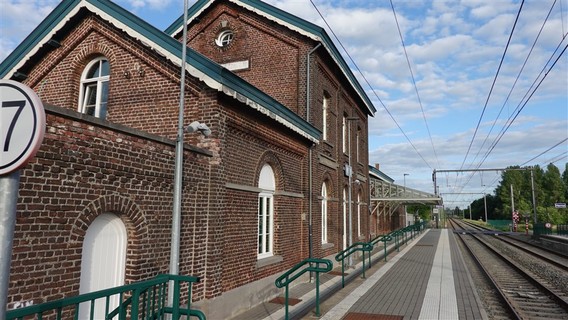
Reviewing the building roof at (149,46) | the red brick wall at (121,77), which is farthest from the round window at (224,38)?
the red brick wall at (121,77)

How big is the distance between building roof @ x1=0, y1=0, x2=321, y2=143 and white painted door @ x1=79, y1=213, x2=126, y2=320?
3221 mm

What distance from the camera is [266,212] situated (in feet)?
33.8

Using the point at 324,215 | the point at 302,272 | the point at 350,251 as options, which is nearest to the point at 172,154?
the point at 302,272

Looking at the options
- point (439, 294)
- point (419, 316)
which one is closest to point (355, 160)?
point (439, 294)

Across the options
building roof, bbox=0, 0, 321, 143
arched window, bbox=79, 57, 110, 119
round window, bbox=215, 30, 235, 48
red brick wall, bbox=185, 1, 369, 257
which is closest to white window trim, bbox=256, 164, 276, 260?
building roof, bbox=0, 0, 321, 143

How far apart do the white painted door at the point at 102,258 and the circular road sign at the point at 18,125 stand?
3.80 metres

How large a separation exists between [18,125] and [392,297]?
9122 mm

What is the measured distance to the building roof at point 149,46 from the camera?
766 centimetres

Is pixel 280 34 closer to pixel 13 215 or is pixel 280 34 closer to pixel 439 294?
pixel 439 294

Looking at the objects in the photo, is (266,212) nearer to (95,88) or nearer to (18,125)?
(95,88)

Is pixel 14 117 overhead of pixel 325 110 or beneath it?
beneath

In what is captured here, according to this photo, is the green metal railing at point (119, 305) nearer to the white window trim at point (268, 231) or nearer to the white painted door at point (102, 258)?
the white painted door at point (102, 258)

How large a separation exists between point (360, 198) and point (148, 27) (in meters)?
16.0

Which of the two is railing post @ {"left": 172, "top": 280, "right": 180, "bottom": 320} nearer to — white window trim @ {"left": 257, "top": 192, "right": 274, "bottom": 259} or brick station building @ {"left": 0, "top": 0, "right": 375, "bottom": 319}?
brick station building @ {"left": 0, "top": 0, "right": 375, "bottom": 319}
